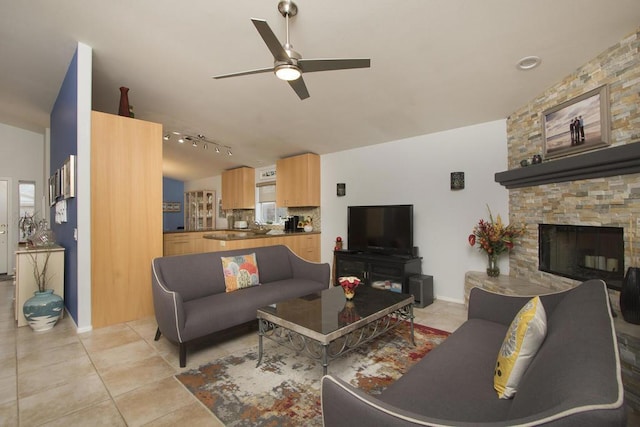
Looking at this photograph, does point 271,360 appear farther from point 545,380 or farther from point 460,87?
point 460,87

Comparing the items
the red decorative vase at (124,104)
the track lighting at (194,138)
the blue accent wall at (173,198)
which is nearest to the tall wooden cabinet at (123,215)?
the red decorative vase at (124,104)

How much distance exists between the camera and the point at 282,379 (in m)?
2.13

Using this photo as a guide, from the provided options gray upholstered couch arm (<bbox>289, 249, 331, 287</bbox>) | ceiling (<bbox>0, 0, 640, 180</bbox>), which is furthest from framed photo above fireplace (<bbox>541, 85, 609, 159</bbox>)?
gray upholstered couch arm (<bbox>289, 249, 331, 287</bbox>)

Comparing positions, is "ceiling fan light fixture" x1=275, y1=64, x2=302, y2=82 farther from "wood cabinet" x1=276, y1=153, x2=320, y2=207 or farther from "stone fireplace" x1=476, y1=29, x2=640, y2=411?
"wood cabinet" x1=276, y1=153, x2=320, y2=207

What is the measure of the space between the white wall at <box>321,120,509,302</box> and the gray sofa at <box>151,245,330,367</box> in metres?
1.80

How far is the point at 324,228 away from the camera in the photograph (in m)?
5.78

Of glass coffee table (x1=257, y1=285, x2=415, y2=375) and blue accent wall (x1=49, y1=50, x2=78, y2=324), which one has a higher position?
blue accent wall (x1=49, y1=50, x2=78, y2=324)

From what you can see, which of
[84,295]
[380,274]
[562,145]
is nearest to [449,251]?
[380,274]

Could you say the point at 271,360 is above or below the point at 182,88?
below

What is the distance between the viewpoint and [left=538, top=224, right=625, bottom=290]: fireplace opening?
2348mm

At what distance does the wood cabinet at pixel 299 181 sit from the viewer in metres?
5.68

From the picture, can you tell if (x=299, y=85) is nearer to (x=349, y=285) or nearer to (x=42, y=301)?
(x=349, y=285)

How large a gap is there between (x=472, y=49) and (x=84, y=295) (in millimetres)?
4245

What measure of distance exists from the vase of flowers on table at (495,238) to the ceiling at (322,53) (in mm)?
1364
